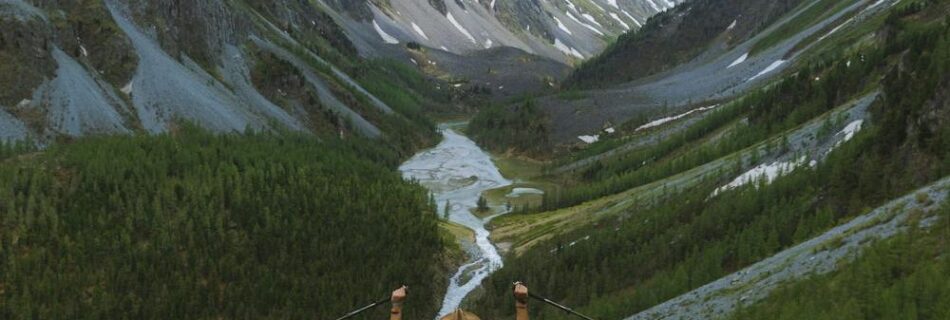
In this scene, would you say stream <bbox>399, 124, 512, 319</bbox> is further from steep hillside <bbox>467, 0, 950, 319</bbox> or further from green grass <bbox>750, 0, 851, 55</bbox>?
green grass <bbox>750, 0, 851, 55</bbox>

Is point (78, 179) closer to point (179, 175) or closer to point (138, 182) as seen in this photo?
point (138, 182)

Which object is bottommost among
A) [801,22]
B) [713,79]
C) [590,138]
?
[590,138]

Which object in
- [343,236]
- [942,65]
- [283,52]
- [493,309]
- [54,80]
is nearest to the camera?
[942,65]

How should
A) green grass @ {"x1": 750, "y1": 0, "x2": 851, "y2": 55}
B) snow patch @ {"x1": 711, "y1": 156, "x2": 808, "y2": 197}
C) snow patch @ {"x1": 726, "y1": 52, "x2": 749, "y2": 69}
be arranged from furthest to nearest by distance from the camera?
snow patch @ {"x1": 726, "y1": 52, "x2": 749, "y2": 69}
green grass @ {"x1": 750, "y1": 0, "x2": 851, "y2": 55}
snow patch @ {"x1": 711, "y1": 156, "x2": 808, "y2": 197}

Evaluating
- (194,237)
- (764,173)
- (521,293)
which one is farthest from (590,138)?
(521,293)

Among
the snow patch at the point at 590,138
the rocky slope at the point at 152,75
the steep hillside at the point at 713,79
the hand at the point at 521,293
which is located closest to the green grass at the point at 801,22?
the steep hillside at the point at 713,79

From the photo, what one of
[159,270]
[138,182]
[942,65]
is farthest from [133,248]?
[942,65]

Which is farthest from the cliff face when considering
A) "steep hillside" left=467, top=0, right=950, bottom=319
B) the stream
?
"steep hillside" left=467, top=0, right=950, bottom=319

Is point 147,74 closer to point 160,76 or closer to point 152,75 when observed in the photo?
point 152,75
